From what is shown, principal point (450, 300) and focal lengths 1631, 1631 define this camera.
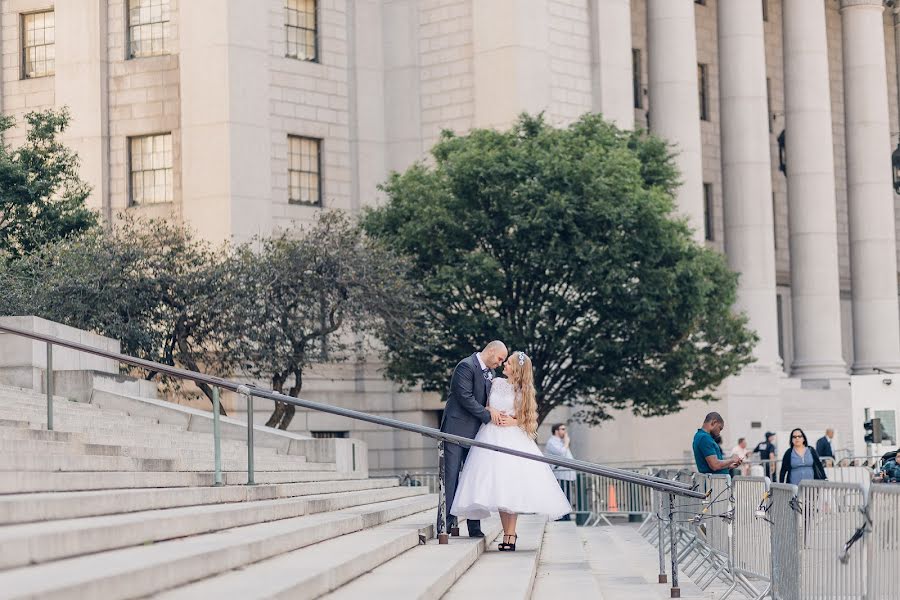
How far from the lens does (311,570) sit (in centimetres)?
1027

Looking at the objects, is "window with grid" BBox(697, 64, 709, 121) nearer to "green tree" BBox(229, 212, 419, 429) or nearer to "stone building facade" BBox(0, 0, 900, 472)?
"stone building facade" BBox(0, 0, 900, 472)

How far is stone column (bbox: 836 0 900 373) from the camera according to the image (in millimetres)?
59156

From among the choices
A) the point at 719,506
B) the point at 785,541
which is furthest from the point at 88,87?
the point at 785,541

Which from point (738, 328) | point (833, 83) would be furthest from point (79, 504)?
point (833, 83)

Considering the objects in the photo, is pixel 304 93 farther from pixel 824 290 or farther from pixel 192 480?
pixel 192 480

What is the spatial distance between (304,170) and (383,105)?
3531mm

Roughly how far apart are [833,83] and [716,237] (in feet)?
40.3

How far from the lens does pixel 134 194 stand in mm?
43312

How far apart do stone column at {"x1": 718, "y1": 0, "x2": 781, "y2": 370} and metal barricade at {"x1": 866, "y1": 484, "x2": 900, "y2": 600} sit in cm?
4360

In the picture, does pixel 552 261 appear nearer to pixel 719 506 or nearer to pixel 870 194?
pixel 719 506

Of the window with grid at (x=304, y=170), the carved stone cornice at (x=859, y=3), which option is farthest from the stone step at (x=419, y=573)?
the carved stone cornice at (x=859, y=3)

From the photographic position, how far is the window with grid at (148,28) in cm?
4325

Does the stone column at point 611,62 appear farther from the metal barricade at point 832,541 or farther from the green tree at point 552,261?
the metal barricade at point 832,541

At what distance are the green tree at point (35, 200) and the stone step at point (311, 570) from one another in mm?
19726
